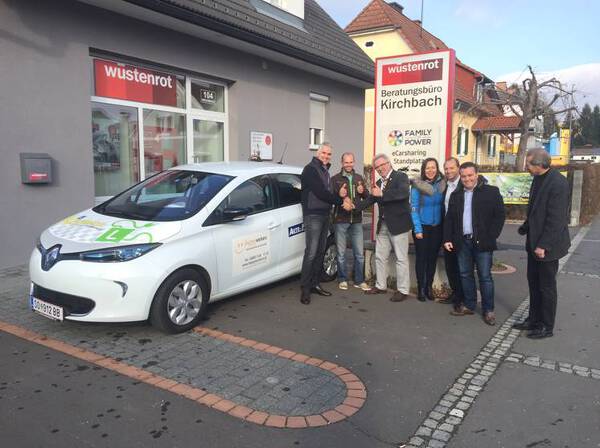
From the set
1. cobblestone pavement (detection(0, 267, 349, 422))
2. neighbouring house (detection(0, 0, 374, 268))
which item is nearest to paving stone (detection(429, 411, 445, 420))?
cobblestone pavement (detection(0, 267, 349, 422))

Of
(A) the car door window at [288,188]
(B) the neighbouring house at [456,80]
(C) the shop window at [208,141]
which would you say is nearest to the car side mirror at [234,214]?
A: (A) the car door window at [288,188]

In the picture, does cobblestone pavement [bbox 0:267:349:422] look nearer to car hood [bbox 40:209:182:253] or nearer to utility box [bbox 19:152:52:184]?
car hood [bbox 40:209:182:253]

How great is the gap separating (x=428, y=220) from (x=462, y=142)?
23733mm

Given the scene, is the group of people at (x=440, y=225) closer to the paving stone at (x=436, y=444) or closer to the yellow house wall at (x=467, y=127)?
the paving stone at (x=436, y=444)

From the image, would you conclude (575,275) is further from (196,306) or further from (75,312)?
(75,312)

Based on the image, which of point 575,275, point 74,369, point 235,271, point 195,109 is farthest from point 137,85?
point 575,275

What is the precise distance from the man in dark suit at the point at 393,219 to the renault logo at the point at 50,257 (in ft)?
11.5

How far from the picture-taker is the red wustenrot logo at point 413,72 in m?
6.85

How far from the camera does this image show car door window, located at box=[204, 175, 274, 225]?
203 inches

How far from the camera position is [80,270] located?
14.2 feet

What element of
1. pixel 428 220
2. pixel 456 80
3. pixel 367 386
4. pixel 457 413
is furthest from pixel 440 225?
pixel 456 80

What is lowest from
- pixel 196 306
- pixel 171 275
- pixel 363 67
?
pixel 196 306

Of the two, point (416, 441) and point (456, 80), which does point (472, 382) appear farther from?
point (456, 80)

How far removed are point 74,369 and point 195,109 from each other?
277 inches
